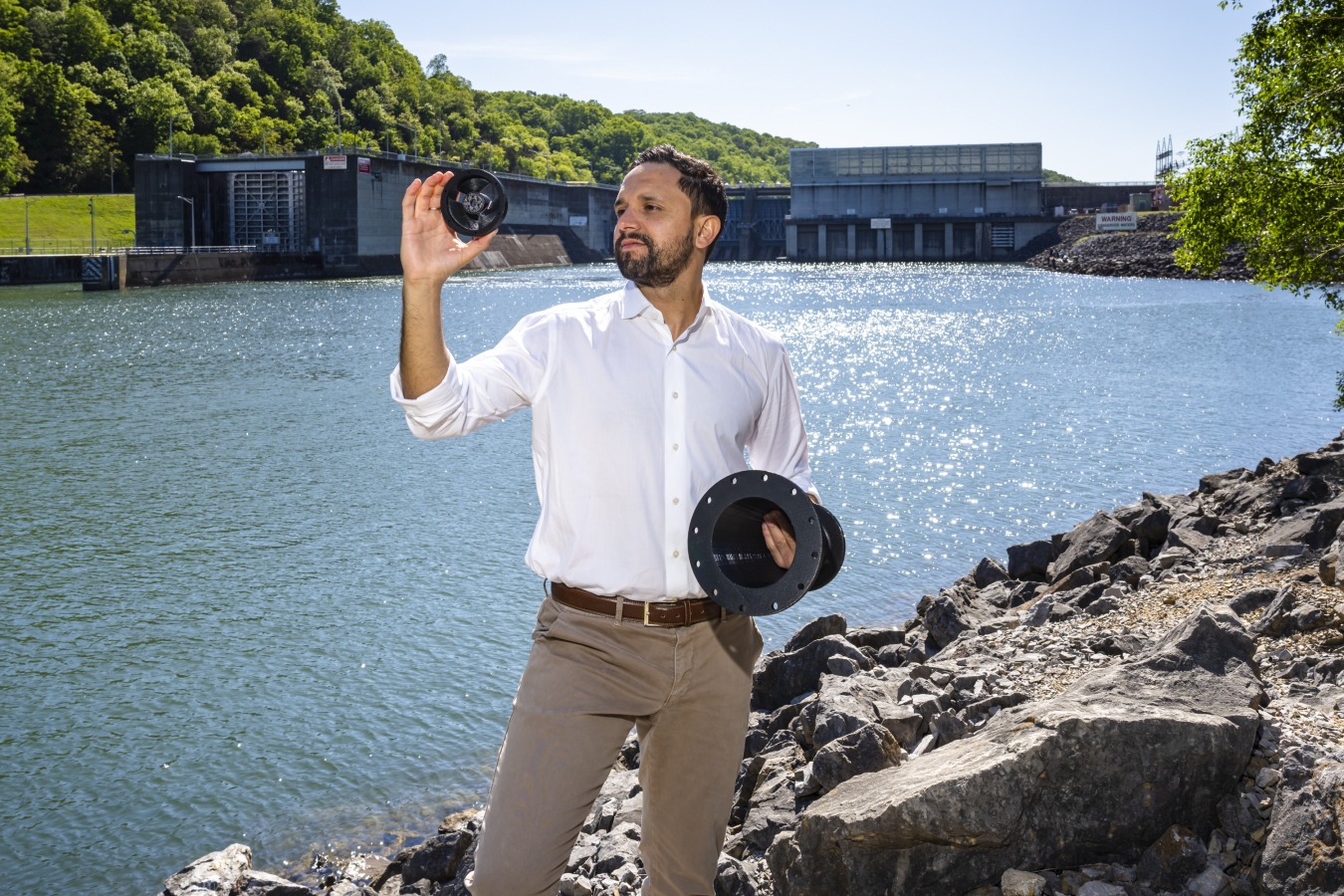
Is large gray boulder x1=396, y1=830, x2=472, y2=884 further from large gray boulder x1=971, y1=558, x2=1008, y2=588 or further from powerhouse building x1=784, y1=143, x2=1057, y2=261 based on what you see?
powerhouse building x1=784, y1=143, x2=1057, y2=261

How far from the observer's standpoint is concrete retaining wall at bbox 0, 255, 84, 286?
70.9 m

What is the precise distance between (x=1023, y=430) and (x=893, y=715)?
17.4m

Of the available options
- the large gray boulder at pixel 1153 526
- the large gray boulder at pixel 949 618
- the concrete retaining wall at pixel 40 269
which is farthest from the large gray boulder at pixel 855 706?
the concrete retaining wall at pixel 40 269

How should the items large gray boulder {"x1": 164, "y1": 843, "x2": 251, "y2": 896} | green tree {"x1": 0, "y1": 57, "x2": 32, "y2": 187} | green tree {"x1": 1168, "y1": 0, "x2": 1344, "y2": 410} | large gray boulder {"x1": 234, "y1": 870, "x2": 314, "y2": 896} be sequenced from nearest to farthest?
large gray boulder {"x1": 234, "y1": 870, "x2": 314, "y2": 896} → large gray boulder {"x1": 164, "y1": 843, "x2": 251, "y2": 896} → green tree {"x1": 1168, "y1": 0, "x2": 1344, "y2": 410} → green tree {"x1": 0, "y1": 57, "x2": 32, "y2": 187}

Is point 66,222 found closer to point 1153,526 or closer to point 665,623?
point 1153,526

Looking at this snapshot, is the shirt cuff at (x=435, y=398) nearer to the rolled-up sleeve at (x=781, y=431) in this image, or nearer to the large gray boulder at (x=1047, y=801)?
the rolled-up sleeve at (x=781, y=431)

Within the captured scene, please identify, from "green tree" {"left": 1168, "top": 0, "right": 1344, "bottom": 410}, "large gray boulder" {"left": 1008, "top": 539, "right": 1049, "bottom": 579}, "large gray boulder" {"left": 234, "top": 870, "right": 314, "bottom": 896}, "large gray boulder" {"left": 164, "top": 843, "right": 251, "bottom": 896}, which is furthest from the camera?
"green tree" {"left": 1168, "top": 0, "right": 1344, "bottom": 410}

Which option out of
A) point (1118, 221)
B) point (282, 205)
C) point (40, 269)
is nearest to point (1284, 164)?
point (40, 269)

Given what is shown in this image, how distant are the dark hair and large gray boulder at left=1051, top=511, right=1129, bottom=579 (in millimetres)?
7184

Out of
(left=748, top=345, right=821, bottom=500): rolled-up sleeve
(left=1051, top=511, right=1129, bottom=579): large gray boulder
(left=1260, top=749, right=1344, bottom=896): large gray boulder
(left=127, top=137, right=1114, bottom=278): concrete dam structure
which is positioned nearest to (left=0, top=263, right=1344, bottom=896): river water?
(left=1051, top=511, right=1129, bottom=579): large gray boulder

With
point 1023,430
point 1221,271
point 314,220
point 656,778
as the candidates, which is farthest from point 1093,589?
point 314,220

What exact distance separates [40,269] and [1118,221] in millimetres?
93180

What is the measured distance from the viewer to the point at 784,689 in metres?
7.44

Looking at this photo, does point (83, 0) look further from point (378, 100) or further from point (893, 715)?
point (893, 715)
